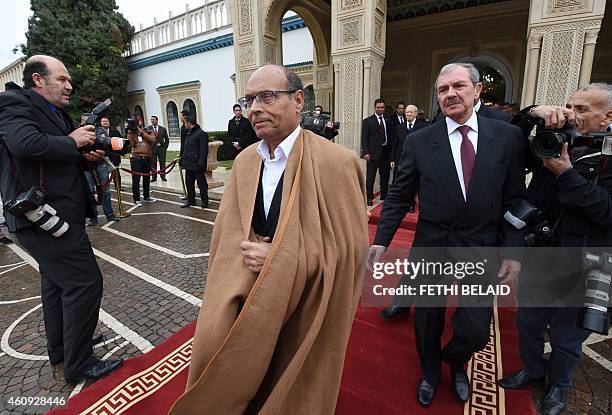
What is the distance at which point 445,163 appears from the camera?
1745 millimetres

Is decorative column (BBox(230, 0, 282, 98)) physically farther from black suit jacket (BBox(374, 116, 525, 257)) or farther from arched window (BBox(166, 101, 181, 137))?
arched window (BBox(166, 101, 181, 137))

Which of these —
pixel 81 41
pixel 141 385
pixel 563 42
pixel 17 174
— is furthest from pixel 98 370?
pixel 81 41

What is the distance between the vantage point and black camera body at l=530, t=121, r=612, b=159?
1466mm

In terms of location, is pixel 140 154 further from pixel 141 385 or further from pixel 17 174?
pixel 141 385

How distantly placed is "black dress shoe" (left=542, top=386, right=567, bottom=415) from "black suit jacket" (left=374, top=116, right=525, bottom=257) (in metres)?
0.90

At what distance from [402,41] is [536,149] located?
11.0 m

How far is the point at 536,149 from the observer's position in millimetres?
1565

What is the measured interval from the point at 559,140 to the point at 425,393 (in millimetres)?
1512

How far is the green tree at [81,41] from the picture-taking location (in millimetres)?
17250

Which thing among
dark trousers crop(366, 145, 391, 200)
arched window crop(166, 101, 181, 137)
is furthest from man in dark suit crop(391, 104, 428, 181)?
arched window crop(166, 101, 181, 137)

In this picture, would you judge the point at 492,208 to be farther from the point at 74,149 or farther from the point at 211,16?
the point at 211,16

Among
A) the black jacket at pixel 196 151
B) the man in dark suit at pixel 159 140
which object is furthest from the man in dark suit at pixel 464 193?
the man in dark suit at pixel 159 140

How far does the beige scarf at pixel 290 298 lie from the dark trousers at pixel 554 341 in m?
1.23

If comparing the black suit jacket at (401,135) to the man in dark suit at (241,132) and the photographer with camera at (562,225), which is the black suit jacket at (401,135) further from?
the photographer with camera at (562,225)
